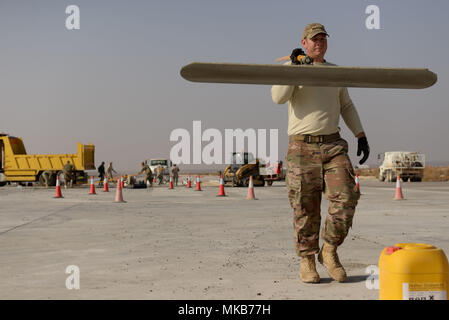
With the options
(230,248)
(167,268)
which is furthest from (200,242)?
(167,268)

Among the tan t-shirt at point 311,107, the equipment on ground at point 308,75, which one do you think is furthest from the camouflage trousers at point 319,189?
the equipment on ground at point 308,75

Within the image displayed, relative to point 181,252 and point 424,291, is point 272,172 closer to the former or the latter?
point 181,252

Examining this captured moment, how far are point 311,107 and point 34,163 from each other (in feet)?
100

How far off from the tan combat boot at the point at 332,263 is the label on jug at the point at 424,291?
5.71ft

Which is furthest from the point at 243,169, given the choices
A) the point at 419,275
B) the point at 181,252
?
the point at 419,275

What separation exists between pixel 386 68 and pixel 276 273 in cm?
276

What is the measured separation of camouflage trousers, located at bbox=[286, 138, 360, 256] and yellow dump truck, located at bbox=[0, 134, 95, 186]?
29023 millimetres

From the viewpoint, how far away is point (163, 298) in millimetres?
4461

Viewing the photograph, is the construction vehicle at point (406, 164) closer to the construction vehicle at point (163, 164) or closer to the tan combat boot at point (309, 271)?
the construction vehicle at point (163, 164)

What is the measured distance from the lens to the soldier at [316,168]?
16.1 feet

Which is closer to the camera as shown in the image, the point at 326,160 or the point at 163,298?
the point at 163,298

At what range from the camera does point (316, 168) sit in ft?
16.3

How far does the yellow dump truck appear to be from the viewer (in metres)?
32.9
